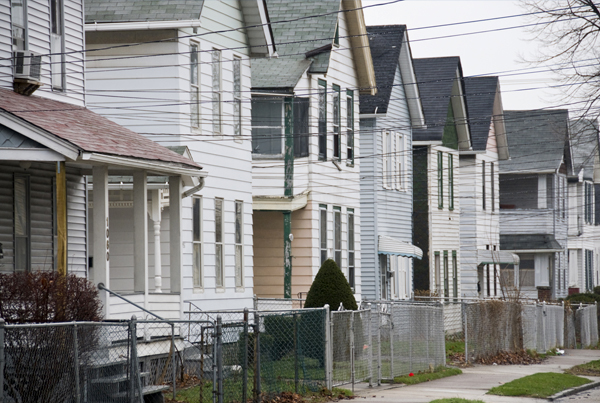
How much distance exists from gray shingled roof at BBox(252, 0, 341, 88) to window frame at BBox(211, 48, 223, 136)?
120 inches

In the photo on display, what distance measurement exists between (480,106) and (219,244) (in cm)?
2305

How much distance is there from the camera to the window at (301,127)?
82.6ft

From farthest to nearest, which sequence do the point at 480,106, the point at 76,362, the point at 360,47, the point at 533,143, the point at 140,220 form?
1. the point at 533,143
2. the point at 480,106
3. the point at 360,47
4. the point at 140,220
5. the point at 76,362

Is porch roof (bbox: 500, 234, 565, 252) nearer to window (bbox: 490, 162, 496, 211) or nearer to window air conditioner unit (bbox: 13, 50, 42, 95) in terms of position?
window (bbox: 490, 162, 496, 211)

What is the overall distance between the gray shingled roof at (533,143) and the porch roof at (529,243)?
3.39m

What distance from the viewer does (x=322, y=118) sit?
26.3 meters

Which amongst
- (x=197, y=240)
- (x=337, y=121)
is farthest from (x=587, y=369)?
(x=197, y=240)

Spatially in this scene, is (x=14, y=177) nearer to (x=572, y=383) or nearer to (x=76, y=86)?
(x=76, y=86)

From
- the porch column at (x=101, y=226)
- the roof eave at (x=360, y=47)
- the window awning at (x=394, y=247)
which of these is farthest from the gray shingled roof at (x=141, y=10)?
the window awning at (x=394, y=247)

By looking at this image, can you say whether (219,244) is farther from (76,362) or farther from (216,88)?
(76,362)

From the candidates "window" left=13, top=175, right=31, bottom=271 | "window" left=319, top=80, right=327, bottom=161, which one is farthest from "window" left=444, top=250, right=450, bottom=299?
"window" left=13, top=175, right=31, bottom=271

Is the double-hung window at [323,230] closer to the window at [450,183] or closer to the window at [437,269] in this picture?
the window at [437,269]

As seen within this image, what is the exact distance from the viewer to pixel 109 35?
65.1ft

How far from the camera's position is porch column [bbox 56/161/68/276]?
1330cm
